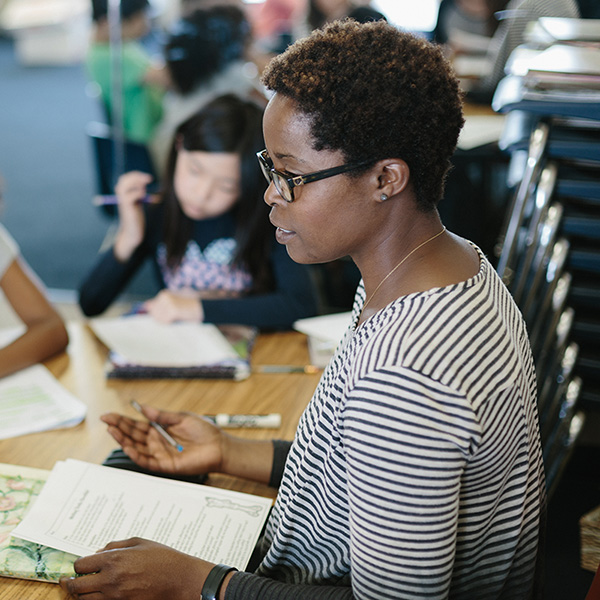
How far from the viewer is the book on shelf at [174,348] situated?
1465 mm

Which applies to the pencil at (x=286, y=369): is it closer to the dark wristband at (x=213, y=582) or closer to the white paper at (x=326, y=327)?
the white paper at (x=326, y=327)

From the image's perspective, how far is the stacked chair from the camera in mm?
1374

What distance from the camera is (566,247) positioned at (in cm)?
157

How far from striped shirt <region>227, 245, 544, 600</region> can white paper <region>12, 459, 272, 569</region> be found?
0.49 ft

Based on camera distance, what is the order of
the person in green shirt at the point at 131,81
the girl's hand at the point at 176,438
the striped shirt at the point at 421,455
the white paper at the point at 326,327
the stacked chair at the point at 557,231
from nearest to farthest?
the striped shirt at the point at 421,455 → the girl's hand at the point at 176,438 → the stacked chair at the point at 557,231 → the white paper at the point at 326,327 → the person in green shirt at the point at 131,81

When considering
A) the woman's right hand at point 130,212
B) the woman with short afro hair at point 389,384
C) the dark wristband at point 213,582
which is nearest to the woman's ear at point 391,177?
the woman with short afro hair at point 389,384

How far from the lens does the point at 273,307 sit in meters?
1.72

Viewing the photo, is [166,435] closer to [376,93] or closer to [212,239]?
[376,93]

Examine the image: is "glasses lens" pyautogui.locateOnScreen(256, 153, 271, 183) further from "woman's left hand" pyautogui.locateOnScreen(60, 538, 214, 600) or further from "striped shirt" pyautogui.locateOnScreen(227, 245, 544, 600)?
"woman's left hand" pyautogui.locateOnScreen(60, 538, 214, 600)

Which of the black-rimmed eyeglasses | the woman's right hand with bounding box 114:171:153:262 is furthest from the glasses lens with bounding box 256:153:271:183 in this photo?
the woman's right hand with bounding box 114:171:153:262

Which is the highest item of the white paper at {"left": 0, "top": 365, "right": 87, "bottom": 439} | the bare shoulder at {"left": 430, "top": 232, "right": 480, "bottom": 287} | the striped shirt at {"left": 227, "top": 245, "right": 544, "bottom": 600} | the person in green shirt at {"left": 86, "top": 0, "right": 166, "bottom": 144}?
the bare shoulder at {"left": 430, "top": 232, "right": 480, "bottom": 287}

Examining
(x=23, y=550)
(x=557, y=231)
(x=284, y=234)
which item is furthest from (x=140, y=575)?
(x=557, y=231)

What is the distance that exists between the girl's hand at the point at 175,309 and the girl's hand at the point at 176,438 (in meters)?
0.48

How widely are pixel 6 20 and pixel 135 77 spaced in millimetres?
7378
